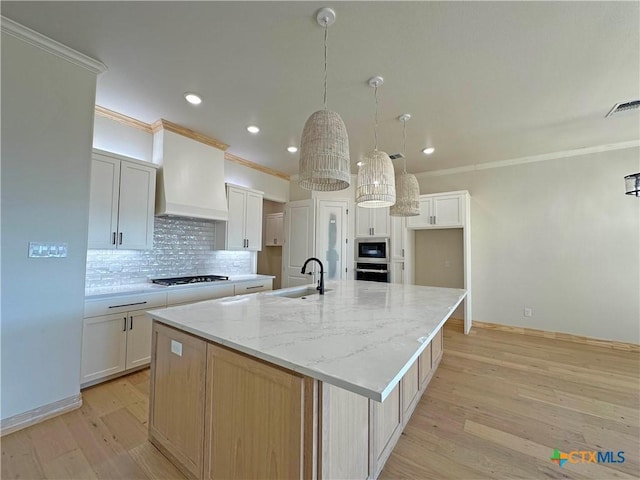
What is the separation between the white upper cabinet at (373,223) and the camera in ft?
15.7

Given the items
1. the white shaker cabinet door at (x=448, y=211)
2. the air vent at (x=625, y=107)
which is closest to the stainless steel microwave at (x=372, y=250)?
the white shaker cabinet door at (x=448, y=211)

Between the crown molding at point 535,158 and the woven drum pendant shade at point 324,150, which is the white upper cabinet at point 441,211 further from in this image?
the woven drum pendant shade at point 324,150

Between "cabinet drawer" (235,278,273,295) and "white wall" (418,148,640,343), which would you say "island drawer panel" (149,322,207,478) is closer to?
"cabinet drawer" (235,278,273,295)

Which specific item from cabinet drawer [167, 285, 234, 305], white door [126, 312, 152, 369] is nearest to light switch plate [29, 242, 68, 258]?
white door [126, 312, 152, 369]

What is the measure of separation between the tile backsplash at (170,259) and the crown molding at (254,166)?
1.14 meters

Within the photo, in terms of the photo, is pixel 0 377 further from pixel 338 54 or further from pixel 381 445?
pixel 338 54

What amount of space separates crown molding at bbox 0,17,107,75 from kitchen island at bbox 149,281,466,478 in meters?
2.13

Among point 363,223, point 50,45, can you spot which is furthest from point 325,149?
point 363,223

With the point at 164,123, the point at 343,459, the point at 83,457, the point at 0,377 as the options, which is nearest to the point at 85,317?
the point at 0,377

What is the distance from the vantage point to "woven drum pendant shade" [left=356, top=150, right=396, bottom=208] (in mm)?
2123

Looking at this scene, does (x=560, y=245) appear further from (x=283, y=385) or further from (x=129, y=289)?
(x=129, y=289)

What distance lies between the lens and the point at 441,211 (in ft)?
14.4

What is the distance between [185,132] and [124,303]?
2145 millimetres

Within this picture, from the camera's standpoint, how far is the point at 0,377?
68.9 inches
